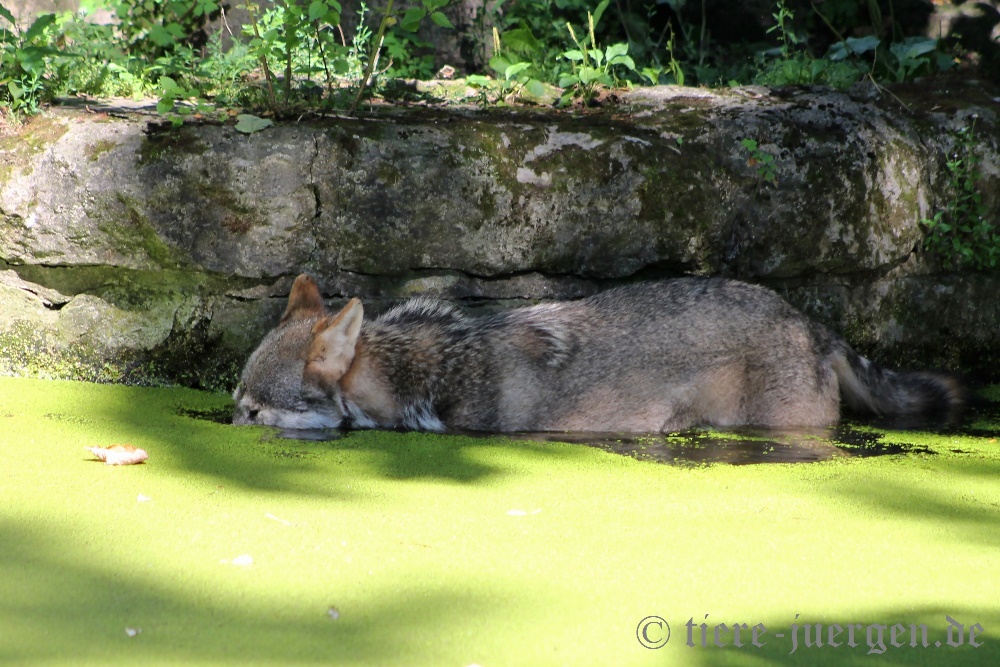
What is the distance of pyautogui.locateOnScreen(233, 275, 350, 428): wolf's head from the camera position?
5133 millimetres

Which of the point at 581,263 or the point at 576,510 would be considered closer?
the point at 576,510

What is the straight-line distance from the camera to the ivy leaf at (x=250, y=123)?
5.65 m

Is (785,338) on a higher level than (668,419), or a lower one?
higher

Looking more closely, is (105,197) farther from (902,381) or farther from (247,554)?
(902,381)

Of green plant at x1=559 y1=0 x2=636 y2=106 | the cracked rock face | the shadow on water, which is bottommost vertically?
the shadow on water

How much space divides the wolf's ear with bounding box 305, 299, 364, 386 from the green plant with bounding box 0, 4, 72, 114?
2344 mm

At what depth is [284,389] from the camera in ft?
16.9

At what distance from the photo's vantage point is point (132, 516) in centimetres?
329

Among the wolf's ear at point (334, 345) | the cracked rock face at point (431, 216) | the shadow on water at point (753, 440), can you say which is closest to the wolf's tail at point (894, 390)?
the shadow on water at point (753, 440)

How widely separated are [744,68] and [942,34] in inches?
65.9

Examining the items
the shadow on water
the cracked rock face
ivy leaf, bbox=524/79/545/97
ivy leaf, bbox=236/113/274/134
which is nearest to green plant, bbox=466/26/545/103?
ivy leaf, bbox=524/79/545/97

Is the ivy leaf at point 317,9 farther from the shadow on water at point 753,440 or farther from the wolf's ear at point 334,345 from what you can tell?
the shadow on water at point 753,440

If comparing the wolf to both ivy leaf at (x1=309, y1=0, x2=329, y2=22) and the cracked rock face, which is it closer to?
the cracked rock face

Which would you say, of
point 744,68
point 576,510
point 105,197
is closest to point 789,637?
point 576,510
